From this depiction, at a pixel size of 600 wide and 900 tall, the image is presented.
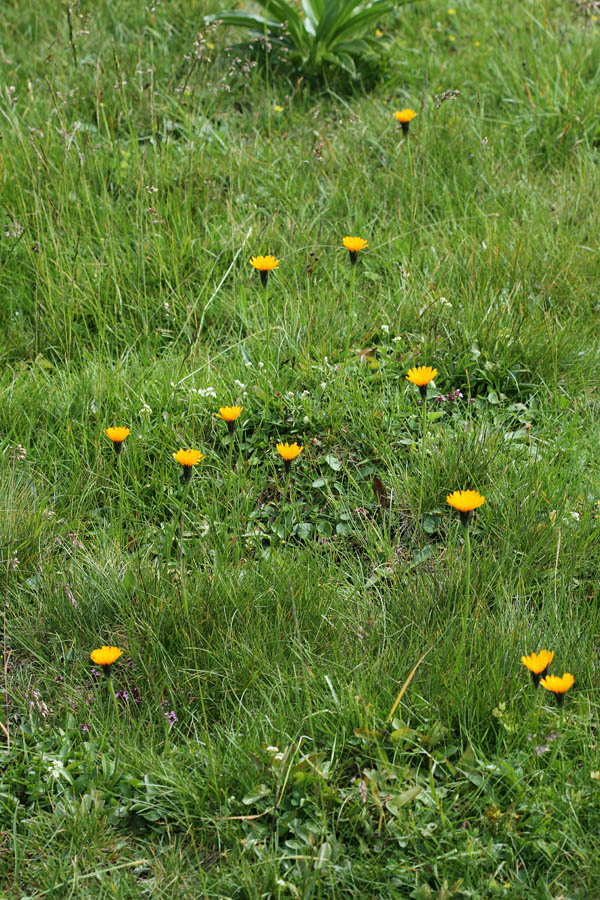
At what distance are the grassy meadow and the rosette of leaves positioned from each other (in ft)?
0.46

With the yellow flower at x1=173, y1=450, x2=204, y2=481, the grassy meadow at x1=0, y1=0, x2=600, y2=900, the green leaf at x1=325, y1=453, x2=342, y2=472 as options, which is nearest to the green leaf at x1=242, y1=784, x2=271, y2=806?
the grassy meadow at x1=0, y1=0, x2=600, y2=900

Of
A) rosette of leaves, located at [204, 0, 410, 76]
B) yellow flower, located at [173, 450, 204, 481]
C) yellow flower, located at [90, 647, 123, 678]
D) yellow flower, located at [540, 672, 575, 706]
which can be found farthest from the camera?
rosette of leaves, located at [204, 0, 410, 76]

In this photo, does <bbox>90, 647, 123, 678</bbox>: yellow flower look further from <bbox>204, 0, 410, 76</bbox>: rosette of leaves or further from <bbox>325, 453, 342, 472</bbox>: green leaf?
<bbox>204, 0, 410, 76</bbox>: rosette of leaves

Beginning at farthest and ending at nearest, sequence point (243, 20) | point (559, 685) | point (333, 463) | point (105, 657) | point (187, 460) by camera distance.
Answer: point (243, 20), point (333, 463), point (187, 460), point (105, 657), point (559, 685)

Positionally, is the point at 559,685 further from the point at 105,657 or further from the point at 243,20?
the point at 243,20

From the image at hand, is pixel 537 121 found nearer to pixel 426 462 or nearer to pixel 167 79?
pixel 167 79

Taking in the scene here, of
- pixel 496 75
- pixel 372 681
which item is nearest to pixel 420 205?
pixel 496 75

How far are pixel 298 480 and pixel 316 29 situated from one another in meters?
2.81

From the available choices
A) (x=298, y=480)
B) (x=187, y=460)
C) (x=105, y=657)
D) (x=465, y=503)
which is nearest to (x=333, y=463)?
(x=298, y=480)

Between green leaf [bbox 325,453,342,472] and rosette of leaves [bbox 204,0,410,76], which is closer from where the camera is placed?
green leaf [bbox 325,453,342,472]

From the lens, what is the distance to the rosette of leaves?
14.3 feet

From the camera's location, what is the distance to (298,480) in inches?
103

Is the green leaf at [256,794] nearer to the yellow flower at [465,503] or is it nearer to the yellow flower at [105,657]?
the yellow flower at [105,657]

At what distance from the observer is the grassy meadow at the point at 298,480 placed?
172 centimetres
